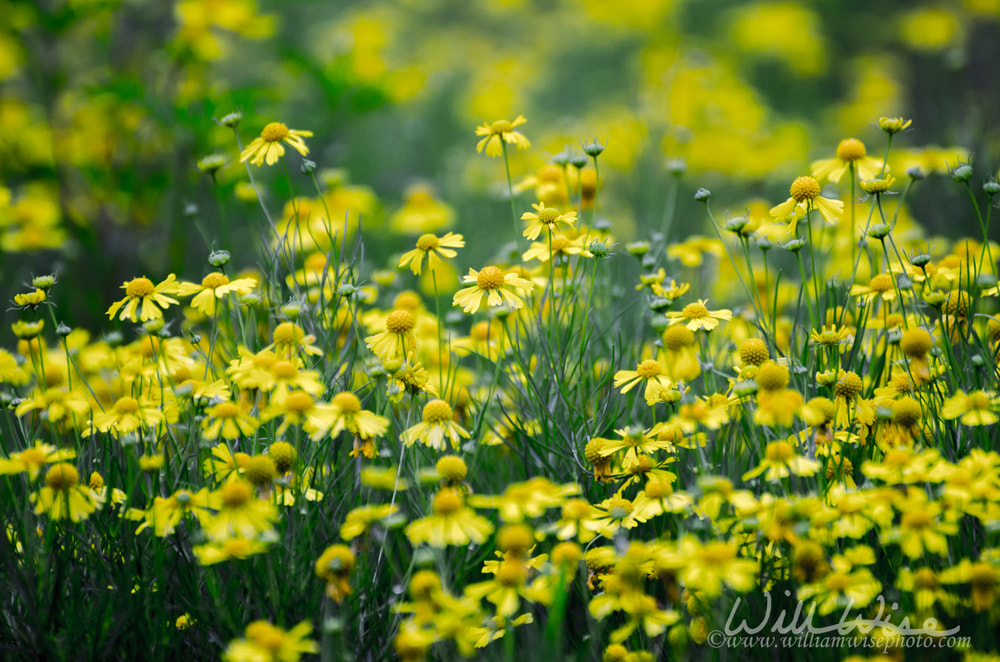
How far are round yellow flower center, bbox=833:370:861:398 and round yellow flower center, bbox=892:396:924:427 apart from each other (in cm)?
13

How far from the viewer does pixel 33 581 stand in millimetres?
1723

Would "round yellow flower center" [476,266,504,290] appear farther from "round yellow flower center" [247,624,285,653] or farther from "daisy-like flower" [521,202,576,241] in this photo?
"round yellow flower center" [247,624,285,653]

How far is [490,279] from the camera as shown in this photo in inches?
80.4

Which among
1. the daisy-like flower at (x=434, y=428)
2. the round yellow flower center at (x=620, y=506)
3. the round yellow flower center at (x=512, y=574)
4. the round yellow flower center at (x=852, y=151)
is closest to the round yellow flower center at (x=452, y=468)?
the daisy-like flower at (x=434, y=428)

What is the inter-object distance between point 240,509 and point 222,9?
3718 mm

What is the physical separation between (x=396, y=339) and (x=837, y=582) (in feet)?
3.90

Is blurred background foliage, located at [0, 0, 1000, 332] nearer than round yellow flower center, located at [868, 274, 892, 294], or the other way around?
round yellow flower center, located at [868, 274, 892, 294]

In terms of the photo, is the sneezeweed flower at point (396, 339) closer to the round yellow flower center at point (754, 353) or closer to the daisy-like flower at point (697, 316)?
the daisy-like flower at point (697, 316)

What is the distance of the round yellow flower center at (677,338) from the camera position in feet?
6.17

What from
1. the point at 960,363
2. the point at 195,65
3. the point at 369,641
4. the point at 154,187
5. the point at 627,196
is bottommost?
the point at 369,641

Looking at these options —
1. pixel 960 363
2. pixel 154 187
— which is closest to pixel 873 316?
pixel 960 363

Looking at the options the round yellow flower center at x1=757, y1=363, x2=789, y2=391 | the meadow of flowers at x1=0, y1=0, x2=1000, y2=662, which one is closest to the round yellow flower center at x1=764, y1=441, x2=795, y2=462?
the meadow of flowers at x1=0, y1=0, x2=1000, y2=662

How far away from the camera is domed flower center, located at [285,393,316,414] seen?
1.66m

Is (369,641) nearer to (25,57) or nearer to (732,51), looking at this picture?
(25,57)
